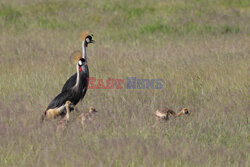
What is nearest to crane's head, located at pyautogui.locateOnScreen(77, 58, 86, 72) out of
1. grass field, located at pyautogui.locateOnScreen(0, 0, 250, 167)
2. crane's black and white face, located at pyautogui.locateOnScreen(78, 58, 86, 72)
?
crane's black and white face, located at pyautogui.locateOnScreen(78, 58, 86, 72)

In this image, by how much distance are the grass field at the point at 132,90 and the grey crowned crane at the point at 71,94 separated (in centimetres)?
21

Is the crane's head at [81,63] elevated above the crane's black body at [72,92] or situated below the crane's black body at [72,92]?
above

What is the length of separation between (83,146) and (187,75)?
4.27 metres

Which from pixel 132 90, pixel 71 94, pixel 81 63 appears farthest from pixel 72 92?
pixel 132 90

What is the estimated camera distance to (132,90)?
8141 mm

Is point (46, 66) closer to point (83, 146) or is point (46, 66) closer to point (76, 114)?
point (76, 114)

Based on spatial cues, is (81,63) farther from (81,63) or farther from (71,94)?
(71,94)

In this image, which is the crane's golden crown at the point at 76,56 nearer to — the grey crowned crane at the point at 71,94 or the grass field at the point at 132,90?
the grey crowned crane at the point at 71,94

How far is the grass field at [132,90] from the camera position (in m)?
4.97

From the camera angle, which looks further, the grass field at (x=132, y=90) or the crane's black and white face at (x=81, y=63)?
the crane's black and white face at (x=81, y=63)

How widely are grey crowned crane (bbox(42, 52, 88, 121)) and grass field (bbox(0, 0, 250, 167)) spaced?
0.21 meters

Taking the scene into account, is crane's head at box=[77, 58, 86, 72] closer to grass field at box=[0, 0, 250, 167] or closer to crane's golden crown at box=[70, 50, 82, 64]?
crane's golden crown at box=[70, 50, 82, 64]

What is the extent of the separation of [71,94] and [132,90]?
5.89 ft

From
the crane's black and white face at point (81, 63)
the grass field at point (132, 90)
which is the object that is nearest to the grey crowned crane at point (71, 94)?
the crane's black and white face at point (81, 63)
